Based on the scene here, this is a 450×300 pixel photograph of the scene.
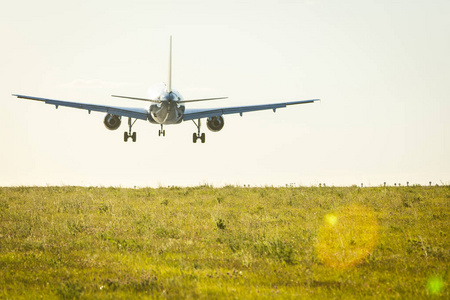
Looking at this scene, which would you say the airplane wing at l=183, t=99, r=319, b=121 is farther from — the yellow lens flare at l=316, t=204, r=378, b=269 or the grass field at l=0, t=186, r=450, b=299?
the yellow lens flare at l=316, t=204, r=378, b=269

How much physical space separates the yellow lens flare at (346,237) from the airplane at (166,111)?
1443 centimetres

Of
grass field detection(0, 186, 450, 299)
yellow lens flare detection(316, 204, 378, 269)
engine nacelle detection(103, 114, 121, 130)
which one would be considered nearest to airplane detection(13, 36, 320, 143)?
engine nacelle detection(103, 114, 121, 130)

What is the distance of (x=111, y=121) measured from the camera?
36.7 metres

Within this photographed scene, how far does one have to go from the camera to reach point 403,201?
2220 cm

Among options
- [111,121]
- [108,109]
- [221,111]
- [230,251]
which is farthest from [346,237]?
[111,121]

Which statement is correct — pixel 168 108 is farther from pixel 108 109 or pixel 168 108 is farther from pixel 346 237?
pixel 346 237

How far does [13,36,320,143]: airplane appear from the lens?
3152 cm

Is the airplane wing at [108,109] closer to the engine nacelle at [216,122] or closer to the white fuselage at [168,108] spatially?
the white fuselage at [168,108]

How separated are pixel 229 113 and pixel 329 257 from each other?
25.5 metres

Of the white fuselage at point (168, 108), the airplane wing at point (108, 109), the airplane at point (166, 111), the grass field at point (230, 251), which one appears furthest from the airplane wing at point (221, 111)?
the grass field at point (230, 251)

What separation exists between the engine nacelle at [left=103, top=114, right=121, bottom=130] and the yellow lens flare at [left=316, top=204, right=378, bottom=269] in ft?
73.6

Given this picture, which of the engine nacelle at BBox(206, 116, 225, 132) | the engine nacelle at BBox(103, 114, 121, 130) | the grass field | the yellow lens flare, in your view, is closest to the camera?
the grass field

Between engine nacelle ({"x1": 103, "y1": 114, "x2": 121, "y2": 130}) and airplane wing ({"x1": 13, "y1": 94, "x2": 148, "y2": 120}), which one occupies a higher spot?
airplane wing ({"x1": 13, "y1": 94, "x2": 148, "y2": 120})

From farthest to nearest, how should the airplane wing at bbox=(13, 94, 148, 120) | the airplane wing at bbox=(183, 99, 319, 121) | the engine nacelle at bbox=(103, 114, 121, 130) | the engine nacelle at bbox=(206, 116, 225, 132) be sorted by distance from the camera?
the engine nacelle at bbox=(206, 116, 225, 132), the engine nacelle at bbox=(103, 114, 121, 130), the airplane wing at bbox=(183, 99, 319, 121), the airplane wing at bbox=(13, 94, 148, 120)
